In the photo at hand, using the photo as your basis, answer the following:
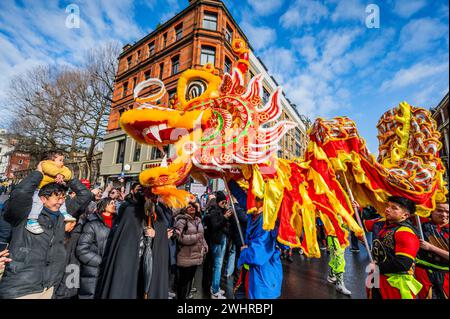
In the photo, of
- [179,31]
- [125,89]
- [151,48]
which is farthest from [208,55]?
[125,89]

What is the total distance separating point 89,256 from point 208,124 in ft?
5.78

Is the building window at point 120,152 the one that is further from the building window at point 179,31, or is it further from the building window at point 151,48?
the building window at point 179,31

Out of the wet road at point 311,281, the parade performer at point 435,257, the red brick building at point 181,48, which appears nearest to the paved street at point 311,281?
the wet road at point 311,281

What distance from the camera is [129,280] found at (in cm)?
158

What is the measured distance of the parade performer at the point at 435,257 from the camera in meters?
2.00

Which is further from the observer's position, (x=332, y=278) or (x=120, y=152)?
(x=120, y=152)

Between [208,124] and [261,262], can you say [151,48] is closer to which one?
[208,124]

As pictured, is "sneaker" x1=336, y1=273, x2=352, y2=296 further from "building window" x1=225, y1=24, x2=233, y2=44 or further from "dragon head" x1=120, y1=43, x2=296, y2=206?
"building window" x1=225, y1=24, x2=233, y2=44

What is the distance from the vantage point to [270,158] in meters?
2.32

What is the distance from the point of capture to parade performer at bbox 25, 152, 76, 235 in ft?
5.92

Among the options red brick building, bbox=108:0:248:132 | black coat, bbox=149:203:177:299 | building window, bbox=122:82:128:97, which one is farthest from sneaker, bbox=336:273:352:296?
building window, bbox=122:82:128:97

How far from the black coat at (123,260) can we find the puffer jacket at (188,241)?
1.29 meters
